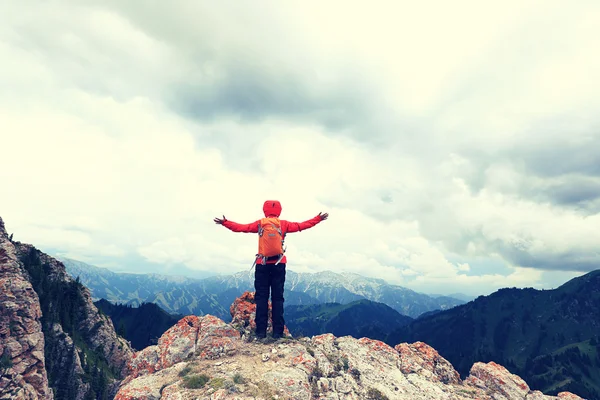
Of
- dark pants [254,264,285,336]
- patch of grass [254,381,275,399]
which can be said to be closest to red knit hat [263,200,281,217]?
dark pants [254,264,285,336]

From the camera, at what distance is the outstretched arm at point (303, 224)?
19.9 m

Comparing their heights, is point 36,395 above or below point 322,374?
below

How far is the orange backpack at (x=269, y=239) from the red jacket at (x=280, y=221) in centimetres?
41

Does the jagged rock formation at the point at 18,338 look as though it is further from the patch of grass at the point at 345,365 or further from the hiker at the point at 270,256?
the patch of grass at the point at 345,365

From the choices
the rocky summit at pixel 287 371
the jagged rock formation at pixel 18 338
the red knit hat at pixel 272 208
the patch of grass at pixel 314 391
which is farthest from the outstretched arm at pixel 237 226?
the jagged rock formation at pixel 18 338

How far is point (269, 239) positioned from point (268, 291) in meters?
3.81

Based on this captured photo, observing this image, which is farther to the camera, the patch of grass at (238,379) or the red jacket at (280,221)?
the red jacket at (280,221)

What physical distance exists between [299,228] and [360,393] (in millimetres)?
9808

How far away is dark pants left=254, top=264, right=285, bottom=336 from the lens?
19.6 m

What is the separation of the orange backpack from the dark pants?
0.66 meters

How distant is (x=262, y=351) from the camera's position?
18125 millimetres

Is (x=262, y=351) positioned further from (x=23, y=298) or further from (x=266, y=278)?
(x=23, y=298)

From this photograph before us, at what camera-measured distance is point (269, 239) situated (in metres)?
18.9

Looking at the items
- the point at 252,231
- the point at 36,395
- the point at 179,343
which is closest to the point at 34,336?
the point at 36,395
